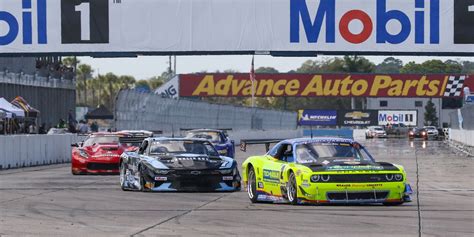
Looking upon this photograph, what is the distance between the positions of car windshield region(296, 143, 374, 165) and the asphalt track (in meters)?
0.85

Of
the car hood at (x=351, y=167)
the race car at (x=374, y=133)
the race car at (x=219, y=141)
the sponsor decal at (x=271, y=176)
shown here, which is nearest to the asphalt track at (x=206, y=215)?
the sponsor decal at (x=271, y=176)

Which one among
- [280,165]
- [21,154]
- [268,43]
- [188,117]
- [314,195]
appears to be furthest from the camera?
[188,117]

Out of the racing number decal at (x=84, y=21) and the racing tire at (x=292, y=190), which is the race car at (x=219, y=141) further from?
the racing tire at (x=292, y=190)

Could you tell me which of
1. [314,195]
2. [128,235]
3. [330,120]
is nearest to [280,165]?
[314,195]

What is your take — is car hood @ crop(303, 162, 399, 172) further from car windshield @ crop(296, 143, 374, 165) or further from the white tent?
the white tent

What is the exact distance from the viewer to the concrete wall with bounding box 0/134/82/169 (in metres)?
29.8

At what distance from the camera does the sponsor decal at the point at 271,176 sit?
16172mm

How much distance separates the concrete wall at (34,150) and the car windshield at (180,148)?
34.7 feet

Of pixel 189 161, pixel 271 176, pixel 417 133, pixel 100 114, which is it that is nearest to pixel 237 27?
pixel 189 161

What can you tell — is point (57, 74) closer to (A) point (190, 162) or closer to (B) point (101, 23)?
(B) point (101, 23)

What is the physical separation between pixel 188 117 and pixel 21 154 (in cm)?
2236

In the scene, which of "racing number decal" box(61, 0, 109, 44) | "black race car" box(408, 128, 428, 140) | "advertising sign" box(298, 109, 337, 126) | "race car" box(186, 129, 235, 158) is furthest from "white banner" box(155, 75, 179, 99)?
"racing number decal" box(61, 0, 109, 44)

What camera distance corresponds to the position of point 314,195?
15.1 meters

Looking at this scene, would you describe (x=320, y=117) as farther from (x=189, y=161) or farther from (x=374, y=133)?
(x=189, y=161)
